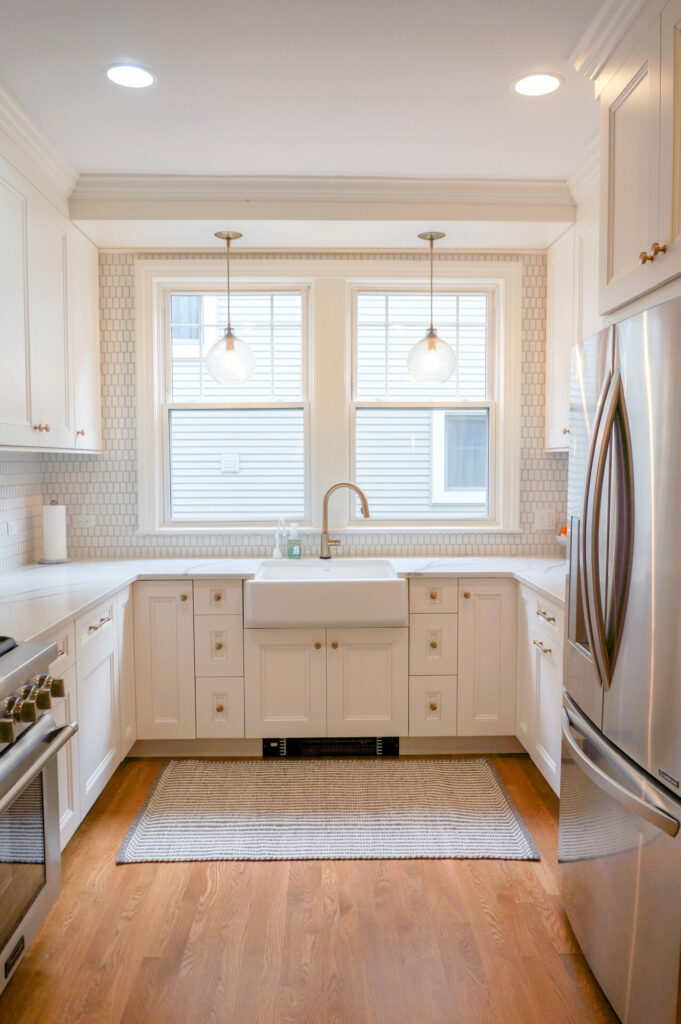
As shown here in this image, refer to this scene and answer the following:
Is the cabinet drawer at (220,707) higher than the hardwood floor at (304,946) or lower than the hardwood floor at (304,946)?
higher

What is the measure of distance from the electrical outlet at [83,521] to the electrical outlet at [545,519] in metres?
2.37

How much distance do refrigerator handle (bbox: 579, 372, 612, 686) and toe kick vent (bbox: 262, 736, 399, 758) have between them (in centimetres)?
176

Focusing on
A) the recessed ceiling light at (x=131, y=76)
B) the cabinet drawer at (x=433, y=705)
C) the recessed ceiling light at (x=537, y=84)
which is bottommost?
the cabinet drawer at (x=433, y=705)

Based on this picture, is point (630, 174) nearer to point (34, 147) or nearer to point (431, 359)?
point (431, 359)

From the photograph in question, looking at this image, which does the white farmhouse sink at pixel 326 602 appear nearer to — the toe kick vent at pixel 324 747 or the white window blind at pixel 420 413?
the toe kick vent at pixel 324 747

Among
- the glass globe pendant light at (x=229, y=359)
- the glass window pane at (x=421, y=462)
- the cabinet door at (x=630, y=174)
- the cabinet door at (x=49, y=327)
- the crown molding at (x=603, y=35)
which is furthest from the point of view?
the glass window pane at (x=421, y=462)

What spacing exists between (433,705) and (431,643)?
291 millimetres

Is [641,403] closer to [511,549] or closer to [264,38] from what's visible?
[264,38]

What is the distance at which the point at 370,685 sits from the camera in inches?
129

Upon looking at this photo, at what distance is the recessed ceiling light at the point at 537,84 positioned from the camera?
7.67 feet

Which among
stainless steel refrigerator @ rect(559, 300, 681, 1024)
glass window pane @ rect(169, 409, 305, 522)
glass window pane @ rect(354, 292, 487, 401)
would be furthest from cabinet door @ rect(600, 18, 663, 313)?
glass window pane @ rect(169, 409, 305, 522)

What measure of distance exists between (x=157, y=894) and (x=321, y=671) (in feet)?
3.89

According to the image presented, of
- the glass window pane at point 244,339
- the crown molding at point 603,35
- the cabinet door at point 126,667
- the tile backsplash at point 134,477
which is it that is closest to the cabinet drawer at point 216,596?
the cabinet door at point 126,667

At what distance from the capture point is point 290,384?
12.7 ft
